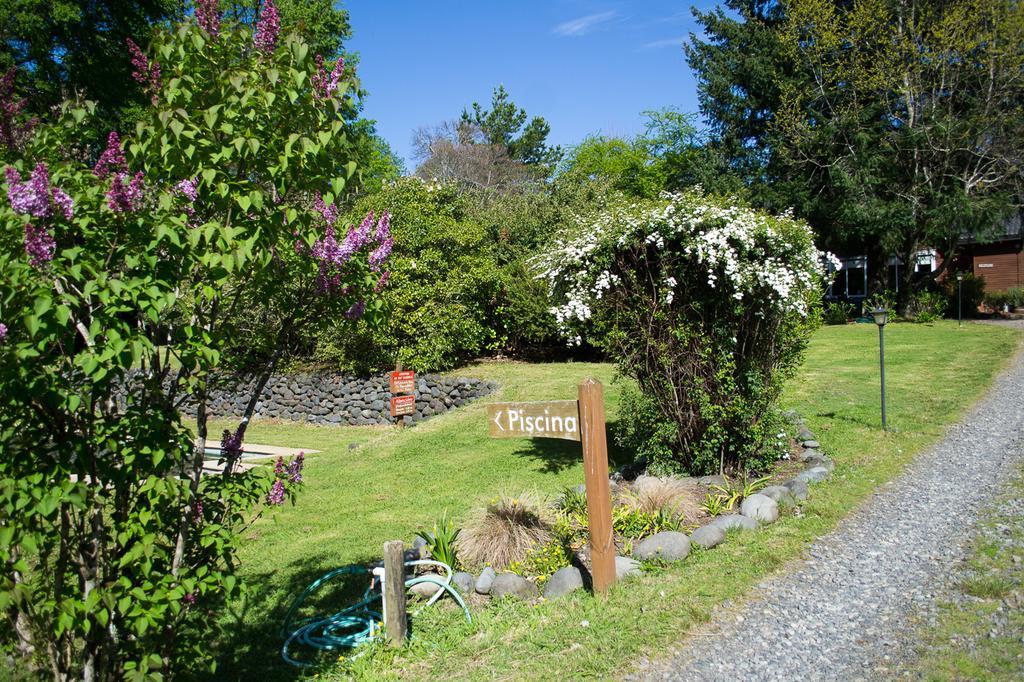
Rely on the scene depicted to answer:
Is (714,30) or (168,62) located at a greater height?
(714,30)

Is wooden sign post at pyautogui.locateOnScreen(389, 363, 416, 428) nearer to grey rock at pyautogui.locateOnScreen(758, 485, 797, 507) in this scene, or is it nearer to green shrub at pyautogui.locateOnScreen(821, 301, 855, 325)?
grey rock at pyautogui.locateOnScreen(758, 485, 797, 507)

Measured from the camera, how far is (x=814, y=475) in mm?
6859

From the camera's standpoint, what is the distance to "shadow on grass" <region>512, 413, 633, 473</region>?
29.3 feet

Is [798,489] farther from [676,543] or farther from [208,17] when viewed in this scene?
[208,17]

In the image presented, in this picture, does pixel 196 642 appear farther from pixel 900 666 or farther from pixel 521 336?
pixel 521 336

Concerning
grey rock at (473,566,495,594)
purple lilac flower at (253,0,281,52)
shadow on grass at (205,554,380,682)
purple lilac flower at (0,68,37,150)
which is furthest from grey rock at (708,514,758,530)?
purple lilac flower at (0,68,37,150)

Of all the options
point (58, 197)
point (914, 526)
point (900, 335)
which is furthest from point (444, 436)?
point (900, 335)

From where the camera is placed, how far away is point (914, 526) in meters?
5.51

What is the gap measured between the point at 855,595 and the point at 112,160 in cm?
471

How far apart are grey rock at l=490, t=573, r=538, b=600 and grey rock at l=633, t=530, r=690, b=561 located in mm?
850

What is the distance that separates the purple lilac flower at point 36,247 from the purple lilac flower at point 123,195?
1.01ft

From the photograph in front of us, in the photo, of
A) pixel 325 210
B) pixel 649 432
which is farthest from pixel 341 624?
pixel 649 432

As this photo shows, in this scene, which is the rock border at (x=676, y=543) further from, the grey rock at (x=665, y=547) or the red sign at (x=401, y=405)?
the red sign at (x=401, y=405)

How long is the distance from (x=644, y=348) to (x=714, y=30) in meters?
23.6
